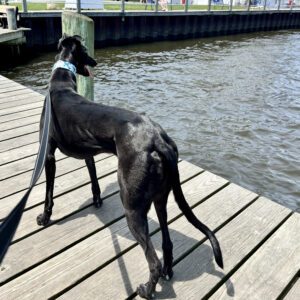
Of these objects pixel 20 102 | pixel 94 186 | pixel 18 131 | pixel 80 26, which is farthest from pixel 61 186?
pixel 20 102

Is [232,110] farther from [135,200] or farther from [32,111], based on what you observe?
[135,200]

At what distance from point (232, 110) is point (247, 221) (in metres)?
5.84

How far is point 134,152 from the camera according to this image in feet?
7.07

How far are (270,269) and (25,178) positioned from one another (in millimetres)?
2543

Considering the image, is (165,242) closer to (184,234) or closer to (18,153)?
(184,234)

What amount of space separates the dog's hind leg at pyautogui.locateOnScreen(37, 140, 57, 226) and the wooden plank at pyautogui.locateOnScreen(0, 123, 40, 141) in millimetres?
2017

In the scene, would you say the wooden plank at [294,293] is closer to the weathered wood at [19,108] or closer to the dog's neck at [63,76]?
the dog's neck at [63,76]

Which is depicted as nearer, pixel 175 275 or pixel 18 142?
pixel 175 275

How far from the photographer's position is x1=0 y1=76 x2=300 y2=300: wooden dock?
7.87ft

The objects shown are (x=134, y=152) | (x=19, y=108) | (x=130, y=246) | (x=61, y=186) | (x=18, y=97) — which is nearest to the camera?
(x=134, y=152)

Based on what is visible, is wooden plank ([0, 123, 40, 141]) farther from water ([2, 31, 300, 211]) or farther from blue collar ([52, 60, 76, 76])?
water ([2, 31, 300, 211])

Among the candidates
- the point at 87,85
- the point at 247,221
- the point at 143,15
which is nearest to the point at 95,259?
the point at 247,221

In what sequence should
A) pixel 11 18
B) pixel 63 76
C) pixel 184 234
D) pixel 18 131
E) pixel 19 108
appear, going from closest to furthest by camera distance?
pixel 184 234
pixel 63 76
pixel 18 131
pixel 19 108
pixel 11 18

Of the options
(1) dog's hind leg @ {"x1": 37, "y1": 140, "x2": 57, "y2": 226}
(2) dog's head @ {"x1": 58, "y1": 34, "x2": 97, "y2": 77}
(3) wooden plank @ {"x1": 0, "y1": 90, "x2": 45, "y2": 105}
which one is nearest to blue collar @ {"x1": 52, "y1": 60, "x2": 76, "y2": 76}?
(2) dog's head @ {"x1": 58, "y1": 34, "x2": 97, "y2": 77}
